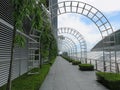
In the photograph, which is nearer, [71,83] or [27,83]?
[27,83]

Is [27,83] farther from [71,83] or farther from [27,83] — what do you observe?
[71,83]

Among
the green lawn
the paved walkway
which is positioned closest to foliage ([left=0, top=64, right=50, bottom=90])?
the green lawn

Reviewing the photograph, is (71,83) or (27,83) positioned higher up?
(27,83)

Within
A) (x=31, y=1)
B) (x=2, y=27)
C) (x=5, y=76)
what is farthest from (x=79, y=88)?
(x=31, y=1)

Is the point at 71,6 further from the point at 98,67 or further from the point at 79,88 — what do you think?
the point at 79,88

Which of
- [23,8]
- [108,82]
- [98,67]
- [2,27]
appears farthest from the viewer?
[98,67]

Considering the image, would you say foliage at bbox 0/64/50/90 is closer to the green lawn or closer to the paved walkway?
the green lawn

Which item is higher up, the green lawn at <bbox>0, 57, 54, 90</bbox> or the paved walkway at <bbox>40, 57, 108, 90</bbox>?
the green lawn at <bbox>0, 57, 54, 90</bbox>

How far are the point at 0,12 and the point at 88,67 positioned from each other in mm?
13629

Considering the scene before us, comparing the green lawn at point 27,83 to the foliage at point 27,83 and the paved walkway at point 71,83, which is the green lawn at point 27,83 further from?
the paved walkway at point 71,83

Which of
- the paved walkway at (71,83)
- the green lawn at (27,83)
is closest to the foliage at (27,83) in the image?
the green lawn at (27,83)

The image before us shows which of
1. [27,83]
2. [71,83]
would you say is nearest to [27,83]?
[27,83]

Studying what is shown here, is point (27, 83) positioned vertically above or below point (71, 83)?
above

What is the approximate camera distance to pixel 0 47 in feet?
29.9
